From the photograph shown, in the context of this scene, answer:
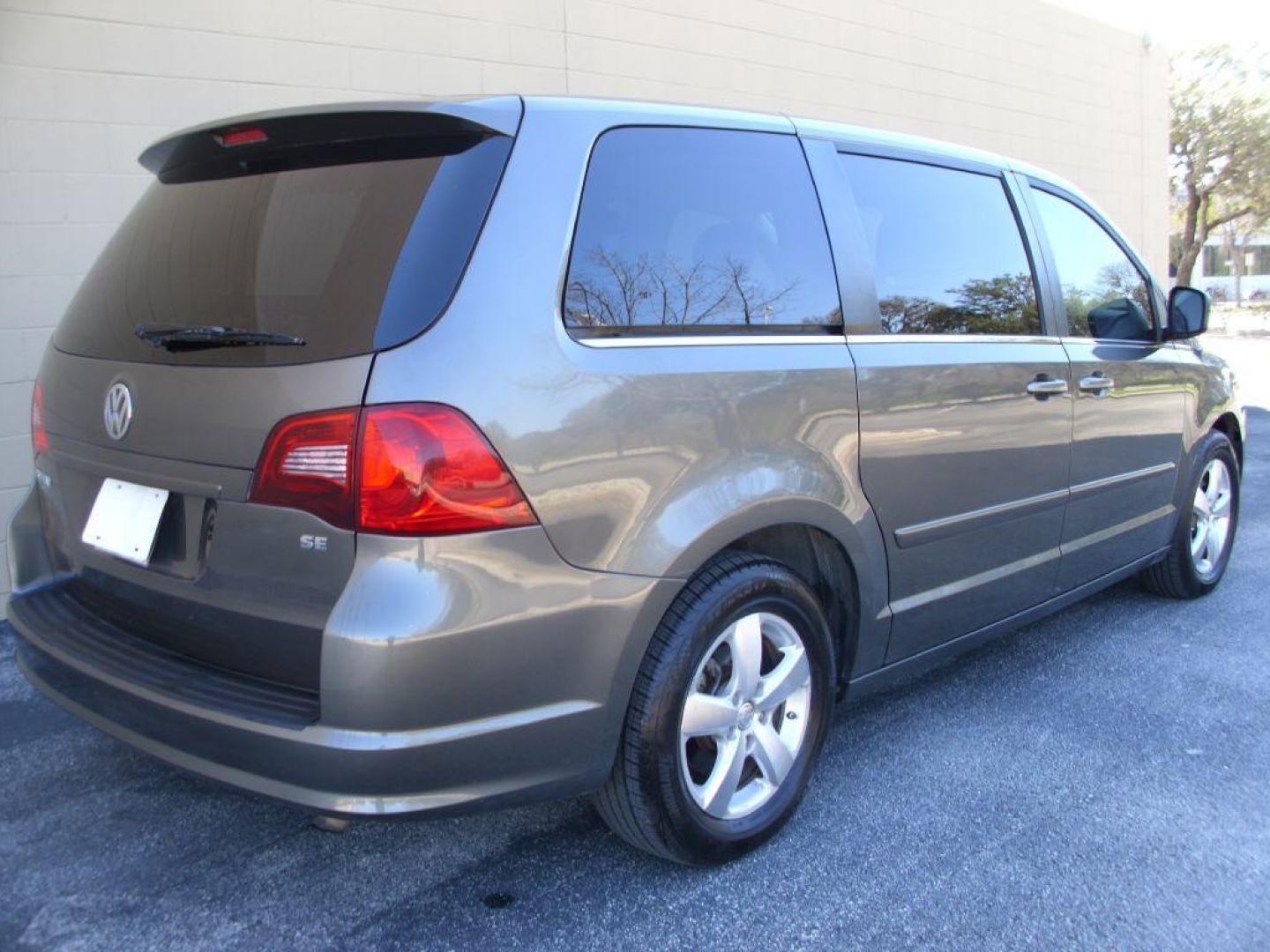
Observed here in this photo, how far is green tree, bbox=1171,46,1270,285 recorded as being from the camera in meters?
27.4

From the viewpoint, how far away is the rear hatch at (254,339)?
202 cm

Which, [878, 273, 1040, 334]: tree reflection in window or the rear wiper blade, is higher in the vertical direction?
[878, 273, 1040, 334]: tree reflection in window

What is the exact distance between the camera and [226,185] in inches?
97.6

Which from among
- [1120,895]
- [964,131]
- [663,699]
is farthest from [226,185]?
[964,131]

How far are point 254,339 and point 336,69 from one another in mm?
3859

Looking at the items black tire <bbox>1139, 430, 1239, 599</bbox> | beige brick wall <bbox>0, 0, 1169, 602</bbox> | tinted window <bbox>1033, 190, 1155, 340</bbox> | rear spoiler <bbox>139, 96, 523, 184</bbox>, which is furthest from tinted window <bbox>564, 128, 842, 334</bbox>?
beige brick wall <bbox>0, 0, 1169, 602</bbox>

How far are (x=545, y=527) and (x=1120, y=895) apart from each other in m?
1.64

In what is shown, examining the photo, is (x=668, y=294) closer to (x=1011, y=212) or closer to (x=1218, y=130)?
(x=1011, y=212)

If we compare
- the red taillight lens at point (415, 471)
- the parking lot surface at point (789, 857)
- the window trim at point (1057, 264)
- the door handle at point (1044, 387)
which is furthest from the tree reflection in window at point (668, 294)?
the window trim at point (1057, 264)

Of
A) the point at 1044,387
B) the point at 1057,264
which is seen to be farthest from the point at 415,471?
the point at 1057,264

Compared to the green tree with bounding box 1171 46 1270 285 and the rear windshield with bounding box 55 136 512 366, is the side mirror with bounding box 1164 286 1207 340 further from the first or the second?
the green tree with bounding box 1171 46 1270 285

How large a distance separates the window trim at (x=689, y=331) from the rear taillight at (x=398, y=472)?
1.16 feet

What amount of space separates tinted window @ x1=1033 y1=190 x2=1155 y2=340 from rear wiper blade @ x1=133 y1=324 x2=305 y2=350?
9.16ft

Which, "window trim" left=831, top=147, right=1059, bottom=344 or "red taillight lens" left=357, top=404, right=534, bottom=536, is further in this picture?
"window trim" left=831, top=147, right=1059, bottom=344
